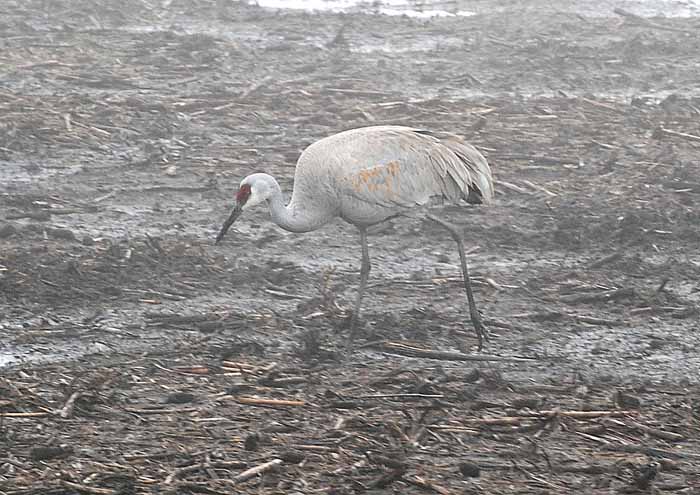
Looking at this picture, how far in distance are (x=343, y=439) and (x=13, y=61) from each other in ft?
26.7

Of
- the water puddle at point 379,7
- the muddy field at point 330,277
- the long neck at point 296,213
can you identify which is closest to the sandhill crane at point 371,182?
the long neck at point 296,213

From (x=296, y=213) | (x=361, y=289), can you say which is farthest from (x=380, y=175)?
(x=361, y=289)

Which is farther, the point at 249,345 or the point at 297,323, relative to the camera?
the point at 297,323

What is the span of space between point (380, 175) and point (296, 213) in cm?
51

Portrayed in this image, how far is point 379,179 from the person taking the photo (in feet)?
24.4

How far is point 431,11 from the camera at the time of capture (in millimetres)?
16906

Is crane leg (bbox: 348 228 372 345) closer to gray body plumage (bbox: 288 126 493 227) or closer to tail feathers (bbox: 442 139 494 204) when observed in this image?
gray body plumage (bbox: 288 126 493 227)

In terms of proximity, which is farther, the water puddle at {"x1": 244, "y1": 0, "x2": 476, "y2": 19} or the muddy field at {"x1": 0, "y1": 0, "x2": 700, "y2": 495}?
the water puddle at {"x1": 244, "y1": 0, "x2": 476, "y2": 19}

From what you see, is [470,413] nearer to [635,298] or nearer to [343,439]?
[343,439]

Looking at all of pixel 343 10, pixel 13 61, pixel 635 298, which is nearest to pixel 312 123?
pixel 13 61

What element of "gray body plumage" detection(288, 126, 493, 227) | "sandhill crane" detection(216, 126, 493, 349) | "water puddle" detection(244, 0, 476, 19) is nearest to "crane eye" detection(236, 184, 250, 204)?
"sandhill crane" detection(216, 126, 493, 349)

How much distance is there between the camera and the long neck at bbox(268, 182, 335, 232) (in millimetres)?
7543

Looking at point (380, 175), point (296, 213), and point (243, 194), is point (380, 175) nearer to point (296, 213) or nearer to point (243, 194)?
point (296, 213)

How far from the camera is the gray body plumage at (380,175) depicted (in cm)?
740
